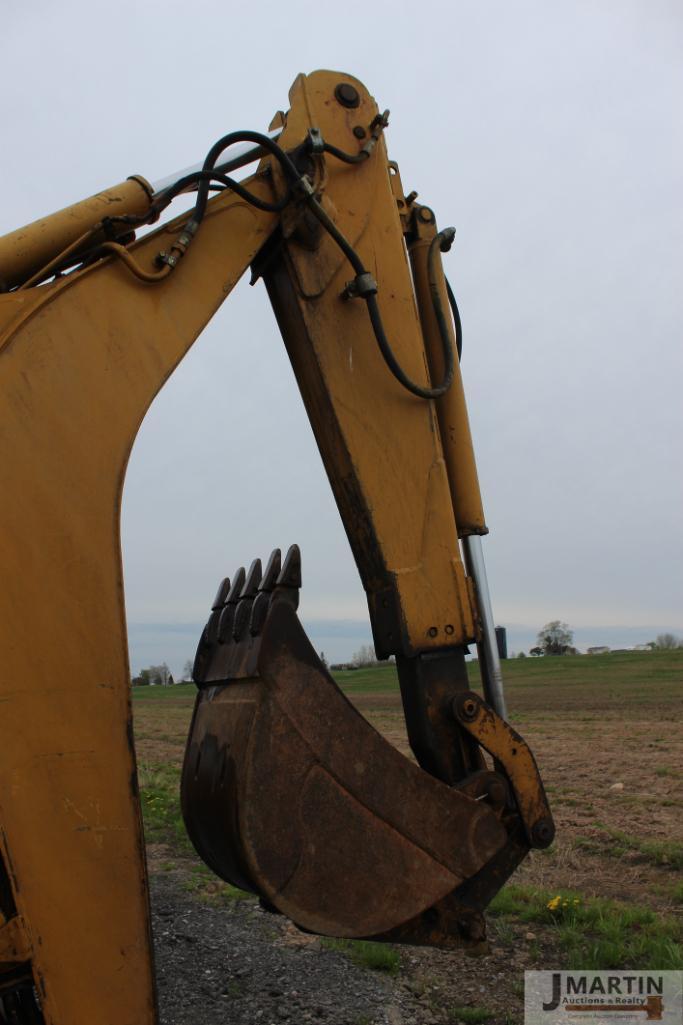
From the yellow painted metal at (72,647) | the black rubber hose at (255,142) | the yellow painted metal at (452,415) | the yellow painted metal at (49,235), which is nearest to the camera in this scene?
the yellow painted metal at (72,647)

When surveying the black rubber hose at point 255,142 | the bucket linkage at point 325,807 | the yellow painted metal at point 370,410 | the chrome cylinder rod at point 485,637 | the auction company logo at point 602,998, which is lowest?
the auction company logo at point 602,998

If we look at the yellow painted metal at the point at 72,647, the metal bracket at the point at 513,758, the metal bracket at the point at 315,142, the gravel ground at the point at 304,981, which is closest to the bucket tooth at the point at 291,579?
the yellow painted metal at the point at 72,647

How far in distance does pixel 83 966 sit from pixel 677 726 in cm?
1110

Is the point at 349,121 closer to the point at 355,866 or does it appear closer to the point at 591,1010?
the point at 355,866

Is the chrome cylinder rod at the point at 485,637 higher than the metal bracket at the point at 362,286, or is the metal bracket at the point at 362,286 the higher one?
the metal bracket at the point at 362,286

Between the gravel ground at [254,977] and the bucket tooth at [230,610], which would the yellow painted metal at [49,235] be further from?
the gravel ground at [254,977]

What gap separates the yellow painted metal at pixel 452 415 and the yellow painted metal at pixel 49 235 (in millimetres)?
1182

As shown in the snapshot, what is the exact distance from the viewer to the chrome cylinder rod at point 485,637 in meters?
3.35

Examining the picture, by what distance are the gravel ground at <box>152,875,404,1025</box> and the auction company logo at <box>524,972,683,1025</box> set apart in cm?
63

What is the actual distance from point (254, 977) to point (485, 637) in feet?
7.03

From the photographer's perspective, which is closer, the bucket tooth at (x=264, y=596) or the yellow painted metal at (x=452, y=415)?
the bucket tooth at (x=264, y=596)

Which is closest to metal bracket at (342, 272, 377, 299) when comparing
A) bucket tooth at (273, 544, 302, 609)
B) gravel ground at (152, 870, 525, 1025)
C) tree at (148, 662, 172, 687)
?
bucket tooth at (273, 544, 302, 609)

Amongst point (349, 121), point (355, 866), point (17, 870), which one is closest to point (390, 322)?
point (349, 121)

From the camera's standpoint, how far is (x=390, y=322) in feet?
11.0
